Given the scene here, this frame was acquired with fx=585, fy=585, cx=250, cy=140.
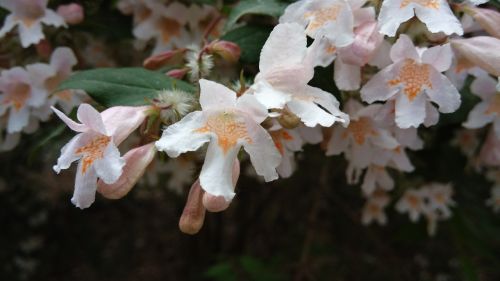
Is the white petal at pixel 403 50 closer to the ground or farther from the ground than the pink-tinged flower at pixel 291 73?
closer to the ground

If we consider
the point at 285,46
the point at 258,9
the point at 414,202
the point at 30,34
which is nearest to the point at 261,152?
the point at 285,46

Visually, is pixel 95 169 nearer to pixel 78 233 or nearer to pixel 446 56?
pixel 446 56

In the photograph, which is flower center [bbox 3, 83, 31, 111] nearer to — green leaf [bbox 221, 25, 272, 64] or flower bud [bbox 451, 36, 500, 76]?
green leaf [bbox 221, 25, 272, 64]

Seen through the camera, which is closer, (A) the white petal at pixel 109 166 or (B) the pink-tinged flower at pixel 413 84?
(A) the white petal at pixel 109 166

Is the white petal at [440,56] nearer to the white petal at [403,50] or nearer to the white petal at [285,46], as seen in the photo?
the white petal at [403,50]

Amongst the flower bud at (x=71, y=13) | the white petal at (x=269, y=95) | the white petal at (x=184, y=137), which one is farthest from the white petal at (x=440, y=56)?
the flower bud at (x=71, y=13)

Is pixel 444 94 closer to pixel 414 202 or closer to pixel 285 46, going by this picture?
pixel 285 46
